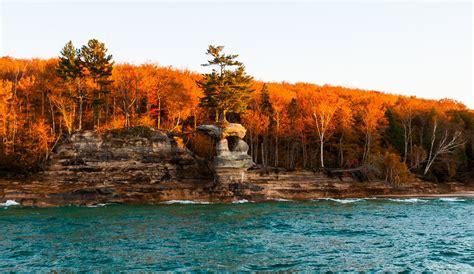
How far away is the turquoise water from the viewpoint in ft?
67.7

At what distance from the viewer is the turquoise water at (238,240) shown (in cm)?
2064

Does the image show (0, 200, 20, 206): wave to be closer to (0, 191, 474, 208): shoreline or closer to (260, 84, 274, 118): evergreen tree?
(0, 191, 474, 208): shoreline

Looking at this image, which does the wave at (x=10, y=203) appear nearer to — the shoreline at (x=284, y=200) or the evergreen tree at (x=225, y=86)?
the shoreline at (x=284, y=200)

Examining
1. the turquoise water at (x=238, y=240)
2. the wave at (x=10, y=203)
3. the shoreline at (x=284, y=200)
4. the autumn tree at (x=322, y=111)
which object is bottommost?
the shoreline at (x=284, y=200)

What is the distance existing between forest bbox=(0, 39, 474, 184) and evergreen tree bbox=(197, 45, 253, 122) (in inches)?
6.3

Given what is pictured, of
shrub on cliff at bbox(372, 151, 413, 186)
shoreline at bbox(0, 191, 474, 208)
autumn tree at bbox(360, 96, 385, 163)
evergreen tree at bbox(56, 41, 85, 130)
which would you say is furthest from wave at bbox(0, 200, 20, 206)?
autumn tree at bbox(360, 96, 385, 163)

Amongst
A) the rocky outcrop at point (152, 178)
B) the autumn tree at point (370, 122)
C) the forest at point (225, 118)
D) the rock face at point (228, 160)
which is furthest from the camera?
the autumn tree at point (370, 122)

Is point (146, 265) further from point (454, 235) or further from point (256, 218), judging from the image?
point (454, 235)

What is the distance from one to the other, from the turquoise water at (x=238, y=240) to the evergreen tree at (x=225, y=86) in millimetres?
24520

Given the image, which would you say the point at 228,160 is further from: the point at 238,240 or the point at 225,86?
the point at 238,240

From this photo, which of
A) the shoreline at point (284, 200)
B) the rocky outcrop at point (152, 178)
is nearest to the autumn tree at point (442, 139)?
the shoreline at point (284, 200)

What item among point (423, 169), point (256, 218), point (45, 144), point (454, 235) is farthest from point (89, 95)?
point (423, 169)

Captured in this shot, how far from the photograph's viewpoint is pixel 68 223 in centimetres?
3425

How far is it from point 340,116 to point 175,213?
4375 centimetres
